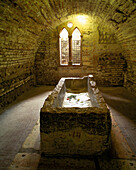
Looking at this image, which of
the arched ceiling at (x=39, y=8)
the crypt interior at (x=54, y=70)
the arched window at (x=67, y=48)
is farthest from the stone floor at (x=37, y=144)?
the arched window at (x=67, y=48)

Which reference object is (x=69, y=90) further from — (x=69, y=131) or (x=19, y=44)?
(x=69, y=131)

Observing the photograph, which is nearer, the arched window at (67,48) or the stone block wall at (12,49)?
the stone block wall at (12,49)

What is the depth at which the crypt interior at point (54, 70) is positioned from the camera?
235 centimetres

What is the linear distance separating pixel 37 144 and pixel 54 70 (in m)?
5.24

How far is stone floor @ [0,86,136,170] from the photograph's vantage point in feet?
7.00

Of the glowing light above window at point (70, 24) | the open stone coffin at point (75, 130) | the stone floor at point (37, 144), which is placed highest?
the glowing light above window at point (70, 24)

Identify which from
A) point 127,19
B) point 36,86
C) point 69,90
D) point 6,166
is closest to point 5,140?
point 6,166

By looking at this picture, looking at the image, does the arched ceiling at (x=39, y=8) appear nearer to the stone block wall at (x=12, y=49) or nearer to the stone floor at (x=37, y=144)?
the stone block wall at (x=12, y=49)

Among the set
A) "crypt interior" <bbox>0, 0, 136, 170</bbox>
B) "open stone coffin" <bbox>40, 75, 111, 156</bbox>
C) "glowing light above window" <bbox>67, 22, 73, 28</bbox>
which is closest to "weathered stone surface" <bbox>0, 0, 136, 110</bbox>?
"crypt interior" <bbox>0, 0, 136, 170</bbox>

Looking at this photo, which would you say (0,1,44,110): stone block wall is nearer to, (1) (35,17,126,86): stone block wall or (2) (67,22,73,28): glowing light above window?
(1) (35,17,126,86): stone block wall

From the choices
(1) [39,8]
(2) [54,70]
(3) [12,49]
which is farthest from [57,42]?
(1) [39,8]

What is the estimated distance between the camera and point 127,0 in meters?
3.27

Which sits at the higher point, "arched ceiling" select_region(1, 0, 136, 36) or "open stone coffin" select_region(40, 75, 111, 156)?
"arched ceiling" select_region(1, 0, 136, 36)

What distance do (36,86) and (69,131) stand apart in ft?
18.6
